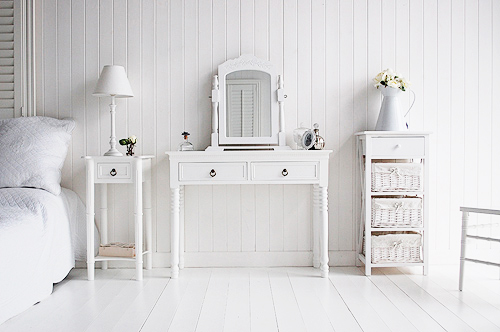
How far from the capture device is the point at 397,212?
10.7 feet

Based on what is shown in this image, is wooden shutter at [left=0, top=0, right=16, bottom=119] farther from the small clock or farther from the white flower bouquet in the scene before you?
→ the white flower bouquet

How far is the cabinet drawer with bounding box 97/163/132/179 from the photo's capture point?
10.5 ft

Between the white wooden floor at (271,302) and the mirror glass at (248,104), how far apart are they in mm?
1013

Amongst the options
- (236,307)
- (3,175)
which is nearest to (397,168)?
(236,307)

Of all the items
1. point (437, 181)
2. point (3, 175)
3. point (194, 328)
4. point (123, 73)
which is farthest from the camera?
point (437, 181)

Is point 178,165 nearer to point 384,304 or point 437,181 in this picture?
point 384,304

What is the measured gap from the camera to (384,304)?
2643 mm

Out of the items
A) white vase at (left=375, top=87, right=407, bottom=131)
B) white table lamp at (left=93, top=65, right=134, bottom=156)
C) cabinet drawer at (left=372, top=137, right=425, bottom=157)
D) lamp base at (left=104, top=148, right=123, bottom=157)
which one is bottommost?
lamp base at (left=104, top=148, right=123, bottom=157)

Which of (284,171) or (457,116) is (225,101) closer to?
(284,171)

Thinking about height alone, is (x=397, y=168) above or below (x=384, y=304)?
above

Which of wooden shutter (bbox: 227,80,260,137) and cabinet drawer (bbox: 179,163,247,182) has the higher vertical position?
wooden shutter (bbox: 227,80,260,137)

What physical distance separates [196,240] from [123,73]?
1.32 m

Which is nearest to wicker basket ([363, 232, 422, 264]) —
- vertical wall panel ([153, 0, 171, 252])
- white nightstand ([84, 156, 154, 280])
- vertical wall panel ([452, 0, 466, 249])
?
vertical wall panel ([452, 0, 466, 249])

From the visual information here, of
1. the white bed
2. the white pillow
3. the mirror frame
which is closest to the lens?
the white bed
